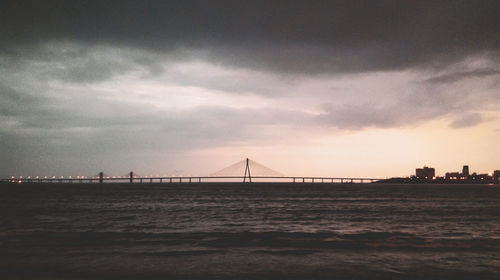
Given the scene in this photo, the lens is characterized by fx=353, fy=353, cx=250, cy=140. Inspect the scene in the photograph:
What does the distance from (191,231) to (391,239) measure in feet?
38.1

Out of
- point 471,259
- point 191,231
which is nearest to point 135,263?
point 191,231

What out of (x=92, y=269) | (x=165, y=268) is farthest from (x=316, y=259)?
(x=92, y=269)

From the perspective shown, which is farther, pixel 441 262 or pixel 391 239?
pixel 391 239

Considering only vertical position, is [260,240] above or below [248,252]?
below

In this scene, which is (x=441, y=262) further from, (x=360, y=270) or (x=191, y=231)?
(x=191, y=231)

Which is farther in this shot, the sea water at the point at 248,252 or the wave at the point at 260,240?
the wave at the point at 260,240

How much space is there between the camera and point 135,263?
12781 millimetres

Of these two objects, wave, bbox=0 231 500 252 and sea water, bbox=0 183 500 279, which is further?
wave, bbox=0 231 500 252

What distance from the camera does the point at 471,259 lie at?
1373 cm

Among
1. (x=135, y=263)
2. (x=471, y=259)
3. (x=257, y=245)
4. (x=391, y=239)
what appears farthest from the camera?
(x=391, y=239)

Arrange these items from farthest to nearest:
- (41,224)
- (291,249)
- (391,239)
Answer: (41,224) < (391,239) < (291,249)

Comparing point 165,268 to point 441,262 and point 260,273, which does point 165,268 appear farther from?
point 441,262

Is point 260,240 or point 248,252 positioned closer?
point 248,252

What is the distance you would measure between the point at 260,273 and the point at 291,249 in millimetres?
4604
